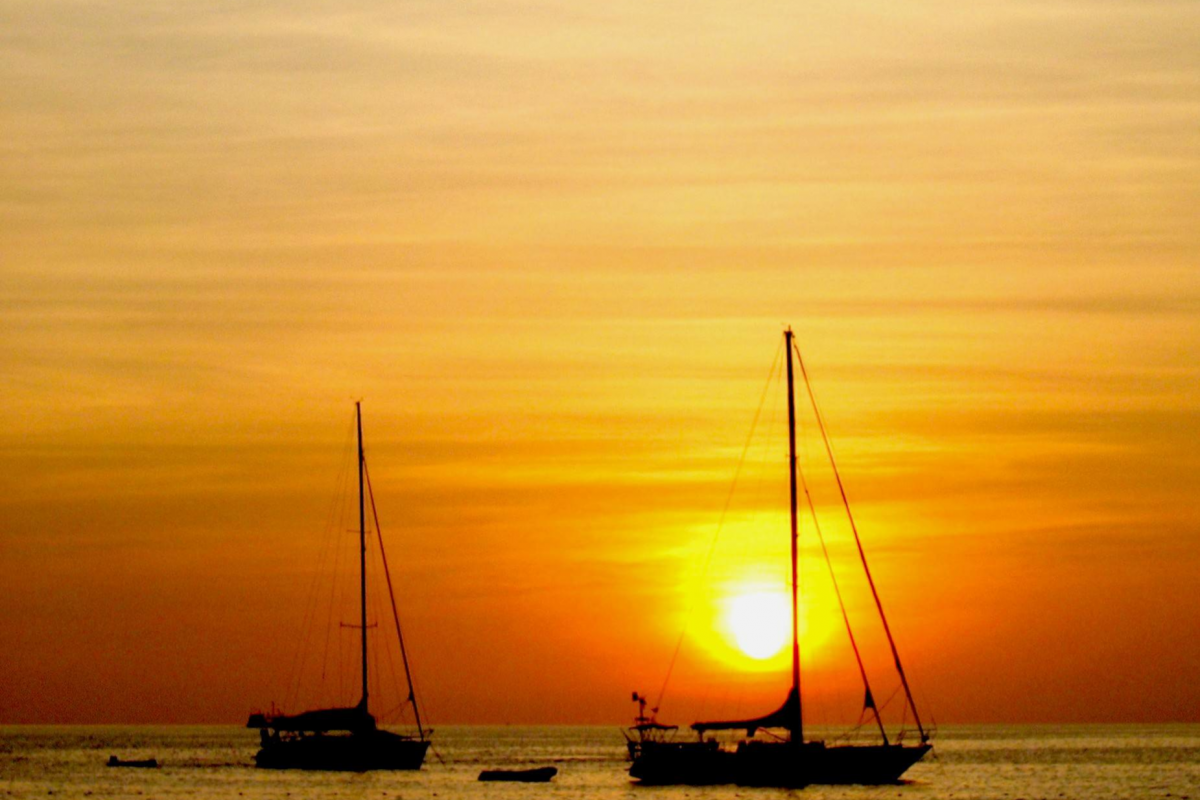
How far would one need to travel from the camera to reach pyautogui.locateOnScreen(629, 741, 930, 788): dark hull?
3179 inches

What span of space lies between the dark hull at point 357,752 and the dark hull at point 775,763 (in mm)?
15057

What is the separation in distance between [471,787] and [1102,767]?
70.3 metres

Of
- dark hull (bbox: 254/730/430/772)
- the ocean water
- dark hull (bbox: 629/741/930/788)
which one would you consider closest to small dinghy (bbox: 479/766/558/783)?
the ocean water

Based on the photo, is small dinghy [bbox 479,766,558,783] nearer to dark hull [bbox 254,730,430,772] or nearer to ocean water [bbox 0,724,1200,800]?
ocean water [bbox 0,724,1200,800]

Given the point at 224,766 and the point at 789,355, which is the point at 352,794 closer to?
the point at 789,355

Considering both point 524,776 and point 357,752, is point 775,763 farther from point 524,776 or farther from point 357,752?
point 524,776

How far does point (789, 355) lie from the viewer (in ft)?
272

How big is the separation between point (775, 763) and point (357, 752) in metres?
27.8

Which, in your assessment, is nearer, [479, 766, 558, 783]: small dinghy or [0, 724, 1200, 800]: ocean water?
[0, 724, 1200, 800]: ocean water

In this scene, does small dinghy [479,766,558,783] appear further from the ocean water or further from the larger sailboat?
the larger sailboat

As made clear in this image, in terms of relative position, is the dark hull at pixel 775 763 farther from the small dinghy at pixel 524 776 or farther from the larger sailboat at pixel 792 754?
the small dinghy at pixel 524 776

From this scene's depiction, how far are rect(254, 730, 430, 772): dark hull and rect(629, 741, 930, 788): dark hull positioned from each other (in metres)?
15.1

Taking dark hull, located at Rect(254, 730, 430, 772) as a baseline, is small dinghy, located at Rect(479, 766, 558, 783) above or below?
below

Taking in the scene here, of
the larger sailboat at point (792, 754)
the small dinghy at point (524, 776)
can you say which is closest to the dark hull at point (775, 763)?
the larger sailboat at point (792, 754)
